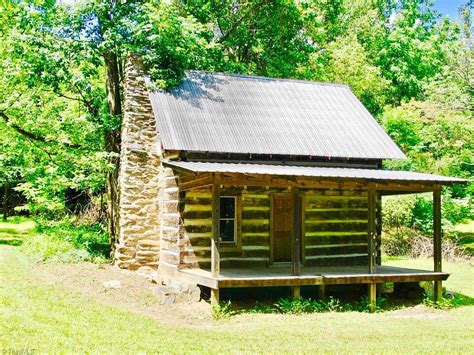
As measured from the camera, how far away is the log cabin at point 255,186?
14.2 m

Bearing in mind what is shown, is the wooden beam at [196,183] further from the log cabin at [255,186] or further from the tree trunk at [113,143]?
the tree trunk at [113,143]

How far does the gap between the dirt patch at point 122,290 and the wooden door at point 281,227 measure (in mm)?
3796

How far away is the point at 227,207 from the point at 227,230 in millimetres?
642

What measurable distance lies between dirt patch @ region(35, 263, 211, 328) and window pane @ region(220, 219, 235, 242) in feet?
7.81

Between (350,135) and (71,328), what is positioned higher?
(350,135)

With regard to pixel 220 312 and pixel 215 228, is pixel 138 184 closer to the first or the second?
pixel 215 228

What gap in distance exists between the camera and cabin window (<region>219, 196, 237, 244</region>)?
608 inches

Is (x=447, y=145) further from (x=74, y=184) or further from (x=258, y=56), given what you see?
(x=74, y=184)

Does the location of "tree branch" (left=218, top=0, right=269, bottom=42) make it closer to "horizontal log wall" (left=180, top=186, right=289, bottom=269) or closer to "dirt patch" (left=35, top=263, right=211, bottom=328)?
"horizontal log wall" (left=180, top=186, right=289, bottom=269)

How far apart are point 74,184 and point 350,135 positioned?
9.39 meters

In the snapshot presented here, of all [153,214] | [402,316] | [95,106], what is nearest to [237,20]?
[95,106]

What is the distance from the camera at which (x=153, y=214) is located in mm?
16938

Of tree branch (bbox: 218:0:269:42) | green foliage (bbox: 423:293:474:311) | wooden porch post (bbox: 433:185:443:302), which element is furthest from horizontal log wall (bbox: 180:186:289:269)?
tree branch (bbox: 218:0:269:42)

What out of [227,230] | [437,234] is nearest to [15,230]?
[227,230]
